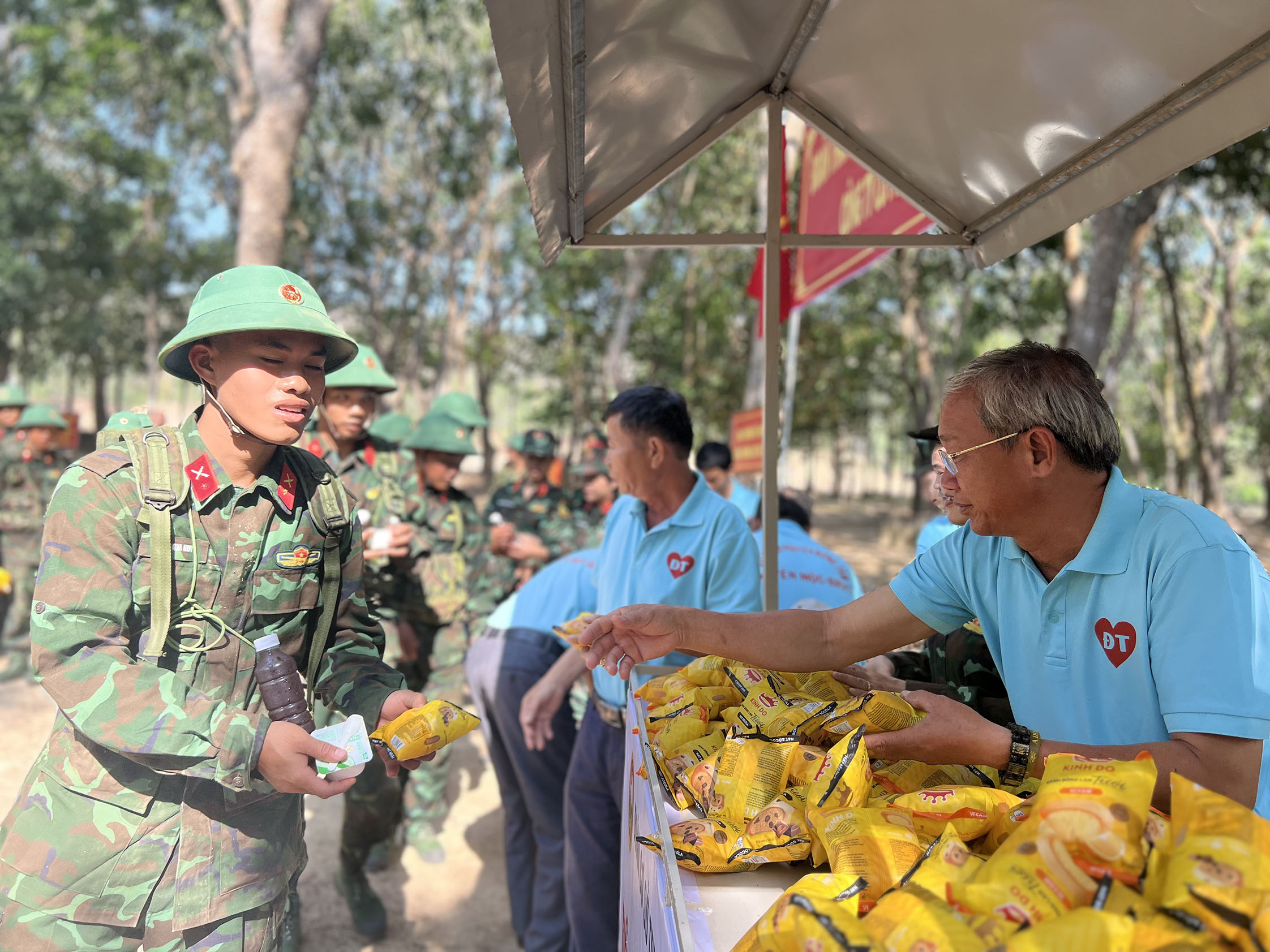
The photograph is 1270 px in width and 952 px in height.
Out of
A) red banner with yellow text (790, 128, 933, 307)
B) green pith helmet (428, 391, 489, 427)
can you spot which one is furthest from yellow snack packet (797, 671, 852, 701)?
green pith helmet (428, 391, 489, 427)

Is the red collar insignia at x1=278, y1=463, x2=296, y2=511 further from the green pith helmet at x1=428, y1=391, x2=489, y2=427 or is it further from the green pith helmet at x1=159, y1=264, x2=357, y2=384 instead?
the green pith helmet at x1=428, y1=391, x2=489, y2=427

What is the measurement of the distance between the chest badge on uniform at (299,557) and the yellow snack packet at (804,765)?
1.23m

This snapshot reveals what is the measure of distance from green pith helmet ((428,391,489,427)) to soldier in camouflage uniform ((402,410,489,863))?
4 cm

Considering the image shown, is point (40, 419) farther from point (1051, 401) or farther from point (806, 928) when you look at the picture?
point (806, 928)

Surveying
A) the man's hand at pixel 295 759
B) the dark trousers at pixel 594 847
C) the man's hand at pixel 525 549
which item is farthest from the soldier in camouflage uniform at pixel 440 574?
the man's hand at pixel 295 759

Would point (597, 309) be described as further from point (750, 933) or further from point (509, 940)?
point (750, 933)

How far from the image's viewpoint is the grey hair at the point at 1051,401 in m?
1.82

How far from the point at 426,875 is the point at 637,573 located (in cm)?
251

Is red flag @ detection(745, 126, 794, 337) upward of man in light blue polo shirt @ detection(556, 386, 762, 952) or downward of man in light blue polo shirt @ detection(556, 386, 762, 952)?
upward

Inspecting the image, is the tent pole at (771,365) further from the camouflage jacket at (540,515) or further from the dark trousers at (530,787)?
the camouflage jacket at (540,515)

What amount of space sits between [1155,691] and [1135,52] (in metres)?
1.34

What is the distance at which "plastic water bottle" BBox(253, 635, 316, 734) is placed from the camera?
194 centimetres

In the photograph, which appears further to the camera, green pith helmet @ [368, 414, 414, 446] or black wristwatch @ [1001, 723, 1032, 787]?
green pith helmet @ [368, 414, 414, 446]

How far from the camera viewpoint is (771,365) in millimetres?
3123
